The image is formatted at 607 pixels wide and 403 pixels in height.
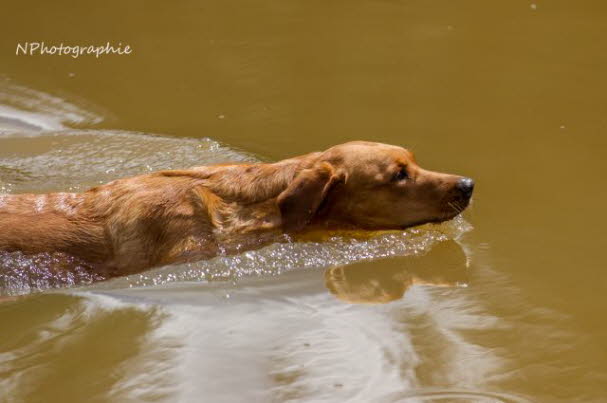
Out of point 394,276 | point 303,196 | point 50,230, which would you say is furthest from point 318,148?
point 50,230

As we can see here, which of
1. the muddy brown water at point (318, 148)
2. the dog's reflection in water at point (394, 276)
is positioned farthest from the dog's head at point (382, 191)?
the dog's reflection in water at point (394, 276)

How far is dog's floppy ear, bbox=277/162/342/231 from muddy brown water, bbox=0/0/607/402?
203mm

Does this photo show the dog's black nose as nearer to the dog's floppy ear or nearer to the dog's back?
the dog's floppy ear

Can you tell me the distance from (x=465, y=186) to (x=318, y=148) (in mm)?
2064

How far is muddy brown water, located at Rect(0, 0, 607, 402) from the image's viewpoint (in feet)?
15.8

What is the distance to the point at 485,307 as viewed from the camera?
17.9ft

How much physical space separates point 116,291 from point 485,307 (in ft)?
7.19

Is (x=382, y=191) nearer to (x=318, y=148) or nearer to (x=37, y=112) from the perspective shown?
(x=318, y=148)

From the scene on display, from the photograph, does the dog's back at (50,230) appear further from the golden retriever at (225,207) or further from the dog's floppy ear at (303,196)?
the dog's floppy ear at (303,196)

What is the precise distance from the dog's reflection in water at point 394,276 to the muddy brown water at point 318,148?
2 centimetres

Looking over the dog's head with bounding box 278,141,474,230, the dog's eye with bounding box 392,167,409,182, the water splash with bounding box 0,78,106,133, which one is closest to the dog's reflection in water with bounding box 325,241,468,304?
the dog's head with bounding box 278,141,474,230

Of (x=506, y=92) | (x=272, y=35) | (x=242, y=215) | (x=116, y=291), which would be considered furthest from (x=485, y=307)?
(x=272, y=35)

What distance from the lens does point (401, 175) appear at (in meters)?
6.58

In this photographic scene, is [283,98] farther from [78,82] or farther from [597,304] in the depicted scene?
[597,304]
